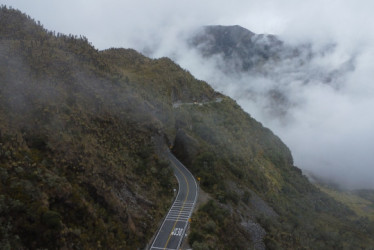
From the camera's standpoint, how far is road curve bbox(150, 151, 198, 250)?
21.9 metres

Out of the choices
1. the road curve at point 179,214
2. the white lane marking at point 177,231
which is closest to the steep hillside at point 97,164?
the road curve at point 179,214

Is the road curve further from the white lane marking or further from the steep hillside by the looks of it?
the steep hillside

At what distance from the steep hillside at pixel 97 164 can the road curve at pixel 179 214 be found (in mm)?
777

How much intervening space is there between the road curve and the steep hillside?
2.55ft

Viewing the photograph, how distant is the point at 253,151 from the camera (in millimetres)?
58250

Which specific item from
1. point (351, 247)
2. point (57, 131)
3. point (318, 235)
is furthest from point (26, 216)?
point (351, 247)

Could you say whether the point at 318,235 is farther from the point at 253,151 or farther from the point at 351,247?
the point at 253,151

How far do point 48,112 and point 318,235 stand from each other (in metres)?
37.8

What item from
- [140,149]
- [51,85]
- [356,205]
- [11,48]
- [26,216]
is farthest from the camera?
[356,205]

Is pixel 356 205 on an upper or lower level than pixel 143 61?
lower

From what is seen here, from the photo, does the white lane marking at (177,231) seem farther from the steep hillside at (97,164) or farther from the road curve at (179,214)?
the steep hillside at (97,164)

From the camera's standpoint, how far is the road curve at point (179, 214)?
71.8 feet

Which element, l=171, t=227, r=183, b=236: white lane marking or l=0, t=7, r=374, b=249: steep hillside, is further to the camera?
l=171, t=227, r=183, b=236: white lane marking

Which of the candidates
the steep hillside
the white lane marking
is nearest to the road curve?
the white lane marking
